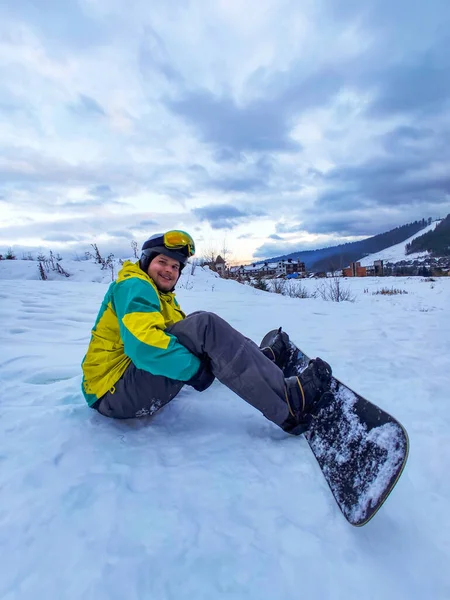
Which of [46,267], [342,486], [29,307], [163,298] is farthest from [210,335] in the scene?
[46,267]

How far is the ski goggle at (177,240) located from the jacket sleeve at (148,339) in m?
Result: 0.42

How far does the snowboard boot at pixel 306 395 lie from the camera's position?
1.78m

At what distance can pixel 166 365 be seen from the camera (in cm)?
165

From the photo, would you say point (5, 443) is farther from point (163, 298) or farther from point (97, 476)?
point (163, 298)

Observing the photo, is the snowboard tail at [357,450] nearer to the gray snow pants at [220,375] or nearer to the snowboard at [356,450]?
the snowboard at [356,450]

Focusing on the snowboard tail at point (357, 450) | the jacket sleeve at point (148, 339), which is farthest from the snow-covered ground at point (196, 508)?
the jacket sleeve at point (148, 339)

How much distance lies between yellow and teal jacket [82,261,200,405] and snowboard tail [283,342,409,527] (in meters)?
0.77

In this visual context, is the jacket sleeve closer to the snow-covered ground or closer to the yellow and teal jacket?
the yellow and teal jacket

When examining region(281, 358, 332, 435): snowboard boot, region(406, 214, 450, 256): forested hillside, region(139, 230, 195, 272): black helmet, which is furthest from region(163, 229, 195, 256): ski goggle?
region(406, 214, 450, 256): forested hillside

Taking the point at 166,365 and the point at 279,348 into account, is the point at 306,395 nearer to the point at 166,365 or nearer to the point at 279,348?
the point at 166,365

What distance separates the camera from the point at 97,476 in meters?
1.47

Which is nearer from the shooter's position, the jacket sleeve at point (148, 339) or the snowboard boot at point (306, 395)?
the jacket sleeve at point (148, 339)

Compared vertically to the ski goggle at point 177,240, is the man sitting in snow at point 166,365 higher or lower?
lower

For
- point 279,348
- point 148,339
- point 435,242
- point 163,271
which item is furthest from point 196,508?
point 435,242
